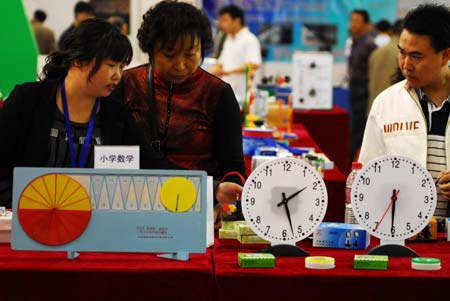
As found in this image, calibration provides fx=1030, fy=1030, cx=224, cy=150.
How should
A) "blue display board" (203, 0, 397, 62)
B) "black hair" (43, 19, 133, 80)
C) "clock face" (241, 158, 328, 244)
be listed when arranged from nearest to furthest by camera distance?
"clock face" (241, 158, 328, 244) < "black hair" (43, 19, 133, 80) < "blue display board" (203, 0, 397, 62)

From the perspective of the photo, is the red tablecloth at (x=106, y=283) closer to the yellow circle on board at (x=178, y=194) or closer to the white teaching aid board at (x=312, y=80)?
the yellow circle on board at (x=178, y=194)

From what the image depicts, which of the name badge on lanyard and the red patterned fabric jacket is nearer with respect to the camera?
the name badge on lanyard

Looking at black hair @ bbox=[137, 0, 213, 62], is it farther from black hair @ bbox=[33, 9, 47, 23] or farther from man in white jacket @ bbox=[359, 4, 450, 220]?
black hair @ bbox=[33, 9, 47, 23]

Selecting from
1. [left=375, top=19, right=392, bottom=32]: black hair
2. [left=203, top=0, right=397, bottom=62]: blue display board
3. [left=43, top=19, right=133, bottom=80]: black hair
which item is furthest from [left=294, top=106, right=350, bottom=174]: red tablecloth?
[left=43, top=19, right=133, bottom=80]: black hair

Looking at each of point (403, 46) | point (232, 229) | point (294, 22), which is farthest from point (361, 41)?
point (232, 229)

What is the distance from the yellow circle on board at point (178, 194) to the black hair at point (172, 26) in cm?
71

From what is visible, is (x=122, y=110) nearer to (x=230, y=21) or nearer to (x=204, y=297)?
(x=204, y=297)

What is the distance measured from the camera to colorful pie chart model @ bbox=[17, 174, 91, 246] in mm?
2510

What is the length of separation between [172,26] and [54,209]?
826 mm

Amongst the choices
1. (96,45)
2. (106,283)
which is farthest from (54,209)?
(96,45)

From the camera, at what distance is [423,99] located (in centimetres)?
350

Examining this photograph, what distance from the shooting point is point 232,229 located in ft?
9.40

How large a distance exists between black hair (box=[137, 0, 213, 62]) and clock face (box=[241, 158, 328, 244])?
632mm

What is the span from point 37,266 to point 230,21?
828 cm
